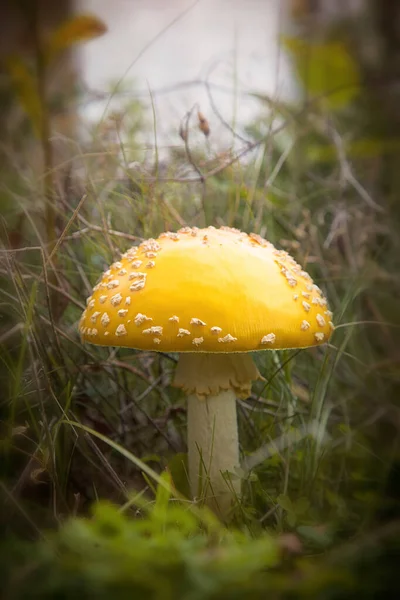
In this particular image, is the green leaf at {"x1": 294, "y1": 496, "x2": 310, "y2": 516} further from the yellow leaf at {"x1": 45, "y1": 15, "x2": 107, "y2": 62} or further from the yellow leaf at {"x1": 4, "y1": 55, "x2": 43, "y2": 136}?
the yellow leaf at {"x1": 45, "y1": 15, "x2": 107, "y2": 62}

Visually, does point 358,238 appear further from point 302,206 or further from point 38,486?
point 38,486

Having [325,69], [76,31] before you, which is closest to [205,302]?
[76,31]

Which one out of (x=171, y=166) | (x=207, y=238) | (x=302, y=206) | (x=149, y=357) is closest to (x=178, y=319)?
(x=207, y=238)

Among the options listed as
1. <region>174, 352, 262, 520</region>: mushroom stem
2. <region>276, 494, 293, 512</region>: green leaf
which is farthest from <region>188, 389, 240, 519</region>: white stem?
<region>276, 494, 293, 512</region>: green leaf

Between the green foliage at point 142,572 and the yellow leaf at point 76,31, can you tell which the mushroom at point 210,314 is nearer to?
the green foliage at point 142,572

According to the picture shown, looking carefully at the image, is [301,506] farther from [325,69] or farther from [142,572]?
[325,69]

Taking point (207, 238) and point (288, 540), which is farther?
point (207, 238)

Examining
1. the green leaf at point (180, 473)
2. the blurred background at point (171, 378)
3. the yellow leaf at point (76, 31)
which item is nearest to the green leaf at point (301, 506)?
the blurred background at point (171, 378)

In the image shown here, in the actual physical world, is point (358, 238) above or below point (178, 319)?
below

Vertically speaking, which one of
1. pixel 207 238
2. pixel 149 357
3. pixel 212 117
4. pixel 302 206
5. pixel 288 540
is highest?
pixel 212 117
